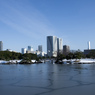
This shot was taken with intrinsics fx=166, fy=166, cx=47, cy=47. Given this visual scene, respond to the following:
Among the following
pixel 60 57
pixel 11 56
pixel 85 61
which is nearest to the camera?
pixel 85 61

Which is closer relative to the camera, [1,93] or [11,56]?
[1,93]

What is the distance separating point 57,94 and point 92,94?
287cm

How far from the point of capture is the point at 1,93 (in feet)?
47.4

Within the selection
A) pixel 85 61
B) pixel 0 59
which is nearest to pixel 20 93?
pixel 85 61

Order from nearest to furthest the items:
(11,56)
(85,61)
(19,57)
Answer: (85,61) < (11,56) < (19,57)

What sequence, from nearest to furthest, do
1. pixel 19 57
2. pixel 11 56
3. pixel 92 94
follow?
pixel 92 94
pixel 11 56
pixel 19 57

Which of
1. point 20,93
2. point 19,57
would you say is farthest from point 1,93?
point 19,57

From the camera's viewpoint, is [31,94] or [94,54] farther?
[94,54]

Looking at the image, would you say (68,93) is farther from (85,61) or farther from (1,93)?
(85,61)

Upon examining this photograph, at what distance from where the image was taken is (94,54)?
511ft

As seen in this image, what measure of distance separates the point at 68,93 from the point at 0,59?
144 m

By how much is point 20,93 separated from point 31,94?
106cm

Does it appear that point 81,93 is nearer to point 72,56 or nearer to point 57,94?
point 57,94

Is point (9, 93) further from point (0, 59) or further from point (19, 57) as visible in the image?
point (19, 57)
